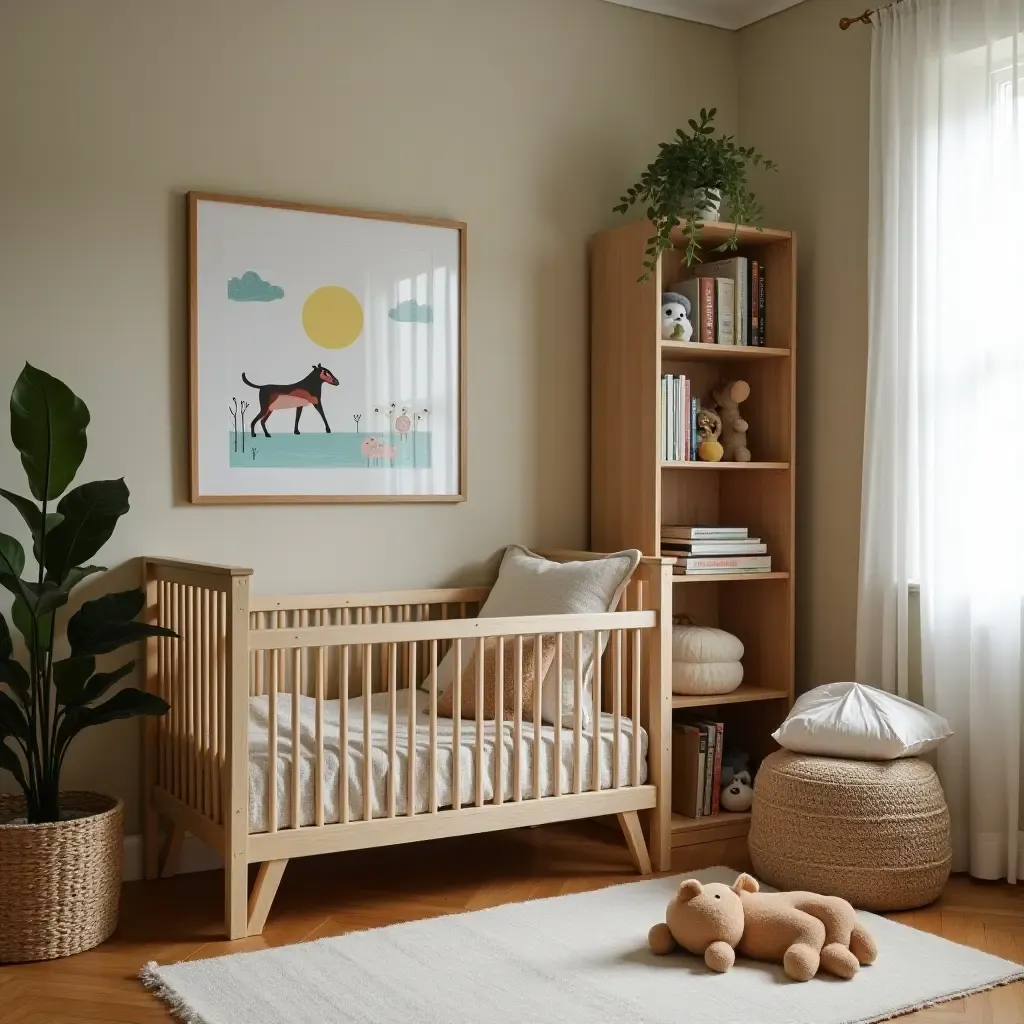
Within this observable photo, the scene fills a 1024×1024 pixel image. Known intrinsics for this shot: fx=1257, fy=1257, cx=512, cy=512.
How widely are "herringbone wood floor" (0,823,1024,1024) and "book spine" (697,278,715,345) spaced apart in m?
1.45

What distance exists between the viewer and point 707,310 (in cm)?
362

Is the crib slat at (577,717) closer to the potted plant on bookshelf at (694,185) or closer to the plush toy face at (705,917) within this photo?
the plush toy face at (705,917)

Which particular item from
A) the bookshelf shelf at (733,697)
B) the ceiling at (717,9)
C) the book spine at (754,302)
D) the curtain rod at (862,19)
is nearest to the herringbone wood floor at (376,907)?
the bookshelf shelf at (733,697)

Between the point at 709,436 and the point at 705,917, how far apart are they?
1588mm

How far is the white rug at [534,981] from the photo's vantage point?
227 centimetres

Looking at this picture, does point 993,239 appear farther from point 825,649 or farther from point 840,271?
point 825,649

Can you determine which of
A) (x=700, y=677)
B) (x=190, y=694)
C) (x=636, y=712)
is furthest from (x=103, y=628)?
(x=700, y=677)

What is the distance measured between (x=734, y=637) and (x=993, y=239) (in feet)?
4.21

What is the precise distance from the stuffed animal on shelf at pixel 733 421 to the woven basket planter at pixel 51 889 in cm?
204

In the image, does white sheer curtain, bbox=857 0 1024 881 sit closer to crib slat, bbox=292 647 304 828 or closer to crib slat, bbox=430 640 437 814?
crib slat, bbox=430 640 437 814

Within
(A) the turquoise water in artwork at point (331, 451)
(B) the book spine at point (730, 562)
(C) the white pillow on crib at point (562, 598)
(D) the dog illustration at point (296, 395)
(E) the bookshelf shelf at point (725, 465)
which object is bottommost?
(C) the white pillow on crib at point (562, 598)

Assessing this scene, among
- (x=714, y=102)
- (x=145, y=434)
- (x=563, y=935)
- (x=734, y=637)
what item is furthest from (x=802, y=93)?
(x=563, y=935)

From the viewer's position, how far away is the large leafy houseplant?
265cm

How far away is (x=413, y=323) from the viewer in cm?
347
